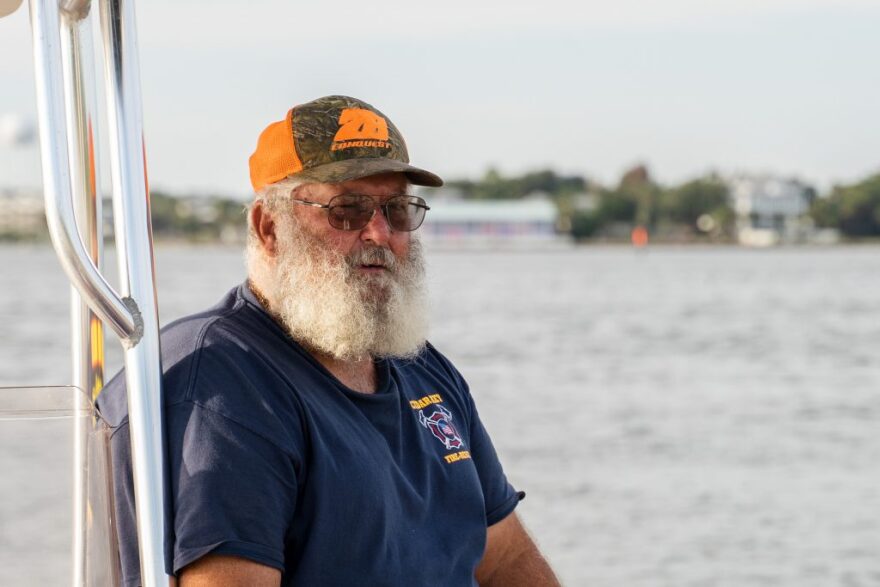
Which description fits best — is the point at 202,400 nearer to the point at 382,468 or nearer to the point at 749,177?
the point at 382,468

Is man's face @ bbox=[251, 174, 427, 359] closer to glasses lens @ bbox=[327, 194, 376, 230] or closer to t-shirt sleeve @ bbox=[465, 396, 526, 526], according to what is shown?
glasses lens @ bbox=[327, 194, 376, 230]

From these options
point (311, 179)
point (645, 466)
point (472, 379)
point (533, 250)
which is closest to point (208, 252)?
point (533, 250)

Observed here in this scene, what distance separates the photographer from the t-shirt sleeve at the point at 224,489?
71.9 inches

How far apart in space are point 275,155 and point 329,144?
0.10 metres

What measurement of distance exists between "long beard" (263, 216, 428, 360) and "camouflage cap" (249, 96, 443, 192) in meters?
0.10

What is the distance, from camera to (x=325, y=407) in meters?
2.12

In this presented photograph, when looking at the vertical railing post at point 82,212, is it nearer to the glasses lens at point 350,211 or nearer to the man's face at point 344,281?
the man's face at point 344,281

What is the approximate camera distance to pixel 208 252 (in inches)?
3703

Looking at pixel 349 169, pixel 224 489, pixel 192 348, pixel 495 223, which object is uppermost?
pixel 349 169

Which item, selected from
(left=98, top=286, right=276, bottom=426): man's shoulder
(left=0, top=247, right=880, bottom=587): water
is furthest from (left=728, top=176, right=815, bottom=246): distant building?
(left=98, top=286, right=276, bottom=426): man's shoulder

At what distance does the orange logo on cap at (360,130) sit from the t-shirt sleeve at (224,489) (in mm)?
563

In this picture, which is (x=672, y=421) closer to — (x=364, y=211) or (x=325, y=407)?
(x=364, y=211)

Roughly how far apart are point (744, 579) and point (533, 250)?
95.5m

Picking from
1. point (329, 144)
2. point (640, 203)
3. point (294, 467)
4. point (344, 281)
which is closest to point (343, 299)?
point (344, 281)
